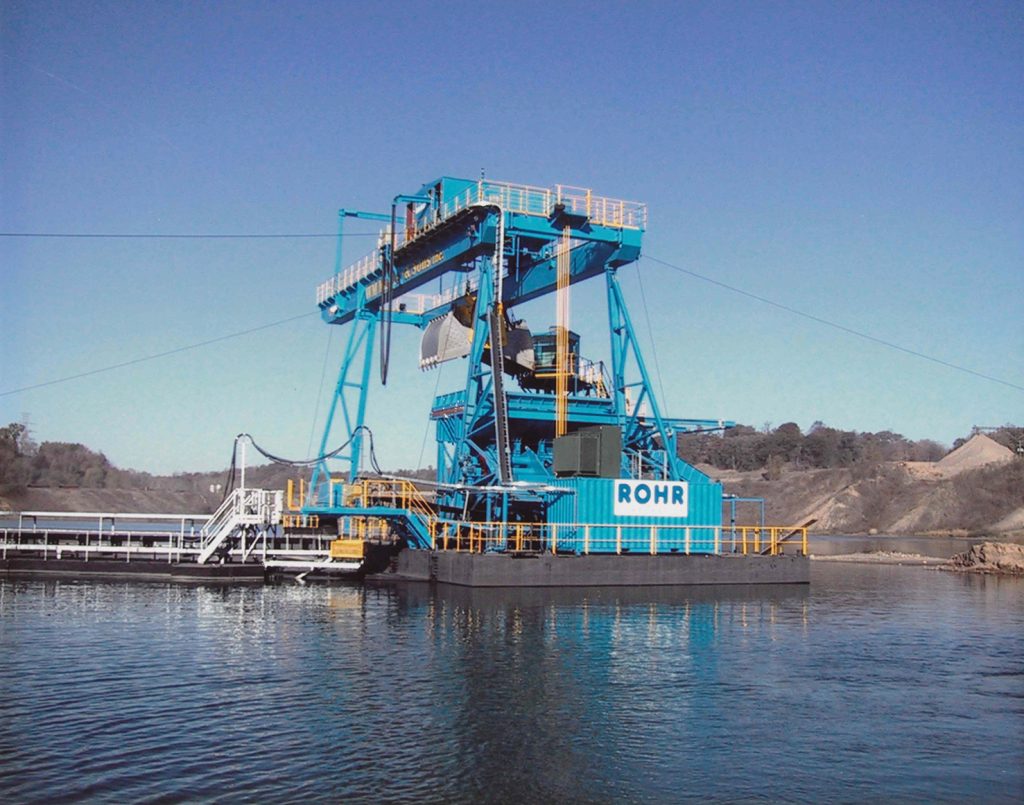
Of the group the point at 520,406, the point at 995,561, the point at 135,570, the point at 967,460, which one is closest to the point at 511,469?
the point at 520,406

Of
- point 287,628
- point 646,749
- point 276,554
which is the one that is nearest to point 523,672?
point 646,749

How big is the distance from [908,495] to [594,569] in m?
101

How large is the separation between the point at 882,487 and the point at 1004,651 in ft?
363

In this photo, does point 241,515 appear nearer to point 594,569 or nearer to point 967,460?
point 594,569

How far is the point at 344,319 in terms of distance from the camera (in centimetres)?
4469

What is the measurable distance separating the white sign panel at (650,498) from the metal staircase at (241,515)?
11937mm

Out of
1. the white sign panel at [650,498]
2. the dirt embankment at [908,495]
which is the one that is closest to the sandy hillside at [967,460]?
the dirt embankment at [908,495]

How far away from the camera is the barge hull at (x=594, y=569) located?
3253 centimetres

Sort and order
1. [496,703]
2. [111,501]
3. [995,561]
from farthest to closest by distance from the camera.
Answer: [111,501]
[995,561]
[496,703]

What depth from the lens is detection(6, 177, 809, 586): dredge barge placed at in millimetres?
35031

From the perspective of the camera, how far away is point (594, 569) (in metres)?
33.8

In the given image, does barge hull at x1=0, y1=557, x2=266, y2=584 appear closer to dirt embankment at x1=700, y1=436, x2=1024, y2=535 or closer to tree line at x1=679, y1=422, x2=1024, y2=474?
dirt embankment at x1=700, y1=436, x2=1024, y2=535

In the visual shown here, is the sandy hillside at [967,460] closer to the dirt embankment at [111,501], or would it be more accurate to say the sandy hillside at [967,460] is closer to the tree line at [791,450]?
the tree line at [791,450]

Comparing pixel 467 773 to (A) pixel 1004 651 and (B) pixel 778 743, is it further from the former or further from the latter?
(A) pixel 1004 651
